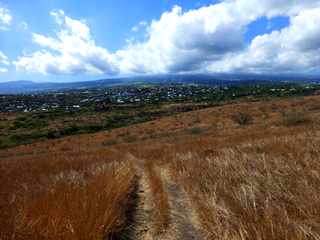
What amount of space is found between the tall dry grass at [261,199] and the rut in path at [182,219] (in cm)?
15

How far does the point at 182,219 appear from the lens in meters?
4.78

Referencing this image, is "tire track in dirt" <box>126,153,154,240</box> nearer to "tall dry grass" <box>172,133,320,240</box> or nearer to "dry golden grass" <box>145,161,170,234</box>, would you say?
"dry golden grass" <box>145,161,170,234</box>

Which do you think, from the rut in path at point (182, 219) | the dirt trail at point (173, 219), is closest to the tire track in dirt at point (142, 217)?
the dirt trail at point (173, 219)

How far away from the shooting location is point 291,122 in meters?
22.0

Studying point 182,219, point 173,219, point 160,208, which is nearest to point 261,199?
point 182,219

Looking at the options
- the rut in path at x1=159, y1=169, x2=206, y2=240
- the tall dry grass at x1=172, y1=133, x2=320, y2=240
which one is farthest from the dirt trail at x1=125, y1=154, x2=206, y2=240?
the tall dry grass at x1=172, y1=133, x2=320, y2=240

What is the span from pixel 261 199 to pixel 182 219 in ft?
4.16

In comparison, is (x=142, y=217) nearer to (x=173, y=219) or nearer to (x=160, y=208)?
(x=160, y=208)

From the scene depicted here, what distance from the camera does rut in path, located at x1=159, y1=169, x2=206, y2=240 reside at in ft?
13.6

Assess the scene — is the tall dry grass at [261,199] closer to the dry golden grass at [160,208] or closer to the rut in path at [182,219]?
the rut in path at [182,219]

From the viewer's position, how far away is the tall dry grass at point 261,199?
3123mm

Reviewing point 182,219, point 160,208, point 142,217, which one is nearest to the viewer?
point 182,219

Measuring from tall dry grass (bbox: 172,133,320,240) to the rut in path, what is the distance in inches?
5.9

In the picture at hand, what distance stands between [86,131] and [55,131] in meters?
5.17
